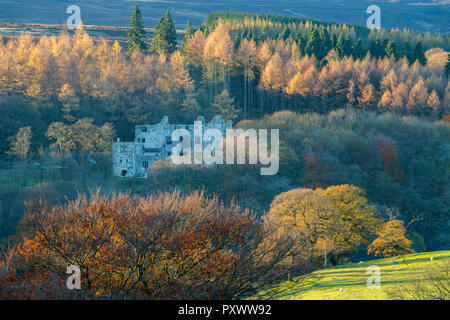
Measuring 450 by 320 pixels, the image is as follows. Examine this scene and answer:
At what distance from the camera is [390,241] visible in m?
41.4

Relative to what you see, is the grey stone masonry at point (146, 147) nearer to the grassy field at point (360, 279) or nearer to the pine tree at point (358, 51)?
the grassy field at point (360, 279)

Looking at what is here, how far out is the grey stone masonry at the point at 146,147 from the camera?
6072 cm

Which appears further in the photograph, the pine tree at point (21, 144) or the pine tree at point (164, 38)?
the pine tree at point (164, 38)

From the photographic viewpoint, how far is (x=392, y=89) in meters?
79.2

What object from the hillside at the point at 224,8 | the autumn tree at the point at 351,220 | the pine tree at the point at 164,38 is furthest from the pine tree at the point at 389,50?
the hillside at the point at 224,8

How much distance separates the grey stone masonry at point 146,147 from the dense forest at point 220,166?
71.2 inches

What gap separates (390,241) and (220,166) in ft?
68.1

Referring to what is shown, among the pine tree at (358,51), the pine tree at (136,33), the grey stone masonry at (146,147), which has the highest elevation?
the pine tree at (136,33)

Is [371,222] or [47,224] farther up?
[47,224]

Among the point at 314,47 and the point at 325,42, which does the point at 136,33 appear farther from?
the point at 325,42

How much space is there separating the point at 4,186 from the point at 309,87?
148 feet

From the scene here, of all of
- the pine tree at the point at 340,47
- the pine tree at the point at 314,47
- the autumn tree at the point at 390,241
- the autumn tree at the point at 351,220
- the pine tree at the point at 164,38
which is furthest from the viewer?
the pine tree at the point at 340,47
